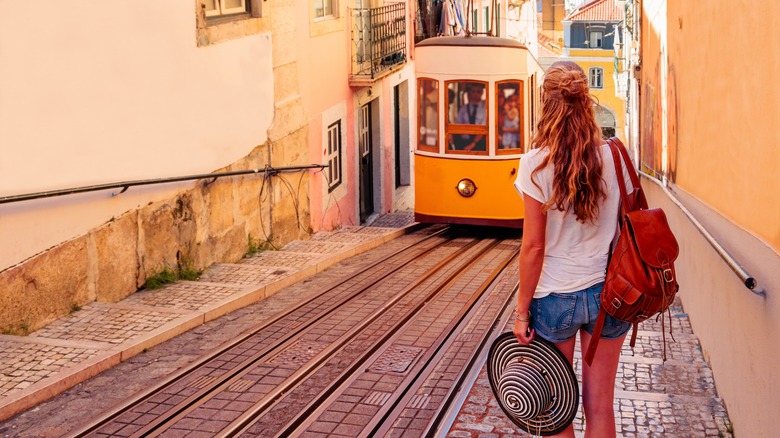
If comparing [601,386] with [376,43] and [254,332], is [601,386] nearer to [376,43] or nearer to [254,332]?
[254,332]

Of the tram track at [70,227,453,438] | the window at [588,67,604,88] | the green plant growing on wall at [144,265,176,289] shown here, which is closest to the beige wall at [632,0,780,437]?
the tram track at [70,227,453,438]

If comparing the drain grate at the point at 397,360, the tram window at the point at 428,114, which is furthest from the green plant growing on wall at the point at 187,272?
the tram window at the point at 428,114

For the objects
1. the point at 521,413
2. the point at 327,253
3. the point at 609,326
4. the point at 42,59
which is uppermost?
the point at 42,59

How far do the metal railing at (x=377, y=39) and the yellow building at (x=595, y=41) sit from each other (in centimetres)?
4687

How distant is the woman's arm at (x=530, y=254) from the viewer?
379cm

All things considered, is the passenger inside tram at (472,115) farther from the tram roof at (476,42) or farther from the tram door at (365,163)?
the tram door at (365,163)

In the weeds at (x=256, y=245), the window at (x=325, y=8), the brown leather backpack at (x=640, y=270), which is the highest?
the window at (x=325, y=8)

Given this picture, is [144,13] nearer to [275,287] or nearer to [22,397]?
[275,287]

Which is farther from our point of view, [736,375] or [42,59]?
[42,59]

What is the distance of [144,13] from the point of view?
9.32m

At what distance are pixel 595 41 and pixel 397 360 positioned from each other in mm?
69977

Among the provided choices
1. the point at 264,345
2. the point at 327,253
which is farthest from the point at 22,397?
the point at 327,253

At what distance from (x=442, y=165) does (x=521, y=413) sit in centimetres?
1166

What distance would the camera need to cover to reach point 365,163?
2022cm
